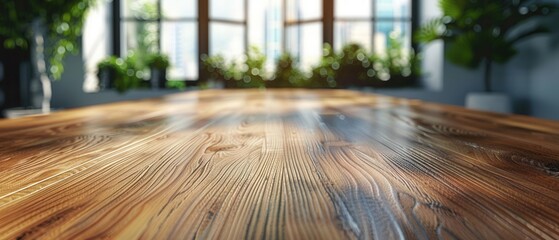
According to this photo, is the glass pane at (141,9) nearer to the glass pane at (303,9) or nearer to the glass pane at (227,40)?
the glass pane at (227,40)

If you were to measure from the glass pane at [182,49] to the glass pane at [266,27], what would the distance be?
2.71 ft

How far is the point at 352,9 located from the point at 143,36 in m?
2.86

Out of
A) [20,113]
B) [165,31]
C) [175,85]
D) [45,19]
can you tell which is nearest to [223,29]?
[165,31]

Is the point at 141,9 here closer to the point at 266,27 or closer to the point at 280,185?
the point at 266,27

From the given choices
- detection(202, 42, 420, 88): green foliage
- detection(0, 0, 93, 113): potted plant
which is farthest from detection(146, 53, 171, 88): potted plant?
detection(0, 0, 93, 113): potted plant

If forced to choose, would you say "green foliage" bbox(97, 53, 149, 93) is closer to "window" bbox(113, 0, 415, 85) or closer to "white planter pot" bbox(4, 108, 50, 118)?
"window" bbox(113, 0, 415, 85)

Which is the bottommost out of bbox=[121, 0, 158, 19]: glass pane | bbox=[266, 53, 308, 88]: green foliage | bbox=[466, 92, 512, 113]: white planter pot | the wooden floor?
bbox=[466, 92, 512, 113]: white planter pot

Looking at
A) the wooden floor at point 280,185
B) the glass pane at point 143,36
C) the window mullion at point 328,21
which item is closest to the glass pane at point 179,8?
the glass pane at point 143,36

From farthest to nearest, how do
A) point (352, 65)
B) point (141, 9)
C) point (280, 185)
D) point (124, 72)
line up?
point (141, 9), point (352, 65), point (124, 72), point (280, 185)

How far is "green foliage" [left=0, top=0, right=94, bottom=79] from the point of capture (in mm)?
5176

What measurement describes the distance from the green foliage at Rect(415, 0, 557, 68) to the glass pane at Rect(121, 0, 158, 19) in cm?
353

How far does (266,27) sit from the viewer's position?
7648mm

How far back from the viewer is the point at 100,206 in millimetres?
474

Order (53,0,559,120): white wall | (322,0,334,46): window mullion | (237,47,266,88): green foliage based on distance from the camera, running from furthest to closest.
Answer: (322,0,334,46): window mullion
(237,47,266,88): green foliage
(53,0,559,120): white wall
